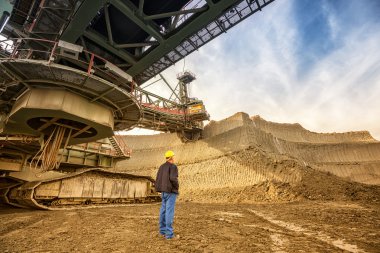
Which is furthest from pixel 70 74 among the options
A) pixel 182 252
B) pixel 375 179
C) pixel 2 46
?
pixel 375 179

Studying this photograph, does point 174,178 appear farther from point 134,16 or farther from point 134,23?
point 134,23

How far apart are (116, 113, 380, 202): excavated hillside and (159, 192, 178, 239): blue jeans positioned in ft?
39.2

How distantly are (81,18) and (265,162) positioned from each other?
1793 centimetres

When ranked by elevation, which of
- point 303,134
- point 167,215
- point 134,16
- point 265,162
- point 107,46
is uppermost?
point 303,134

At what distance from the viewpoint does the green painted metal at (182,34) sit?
7.22 meters

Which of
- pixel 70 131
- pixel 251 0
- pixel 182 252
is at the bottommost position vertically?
pixel 182 252

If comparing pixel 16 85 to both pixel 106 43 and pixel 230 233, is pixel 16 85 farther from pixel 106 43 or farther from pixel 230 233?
pixel 230 233

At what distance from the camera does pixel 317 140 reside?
33.5m

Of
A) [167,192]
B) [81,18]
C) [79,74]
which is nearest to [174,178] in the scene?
[167,192]

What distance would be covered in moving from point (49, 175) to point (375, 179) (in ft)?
116

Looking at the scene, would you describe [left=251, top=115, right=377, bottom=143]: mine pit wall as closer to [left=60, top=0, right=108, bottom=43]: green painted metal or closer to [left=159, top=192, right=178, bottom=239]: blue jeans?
[left=60, top=0, right=108, bottom=43]: green painted metal

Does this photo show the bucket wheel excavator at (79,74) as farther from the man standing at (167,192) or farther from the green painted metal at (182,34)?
the man standing at (167,192)

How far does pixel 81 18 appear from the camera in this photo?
6.94m

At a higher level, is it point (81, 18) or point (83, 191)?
point (81, 18)
